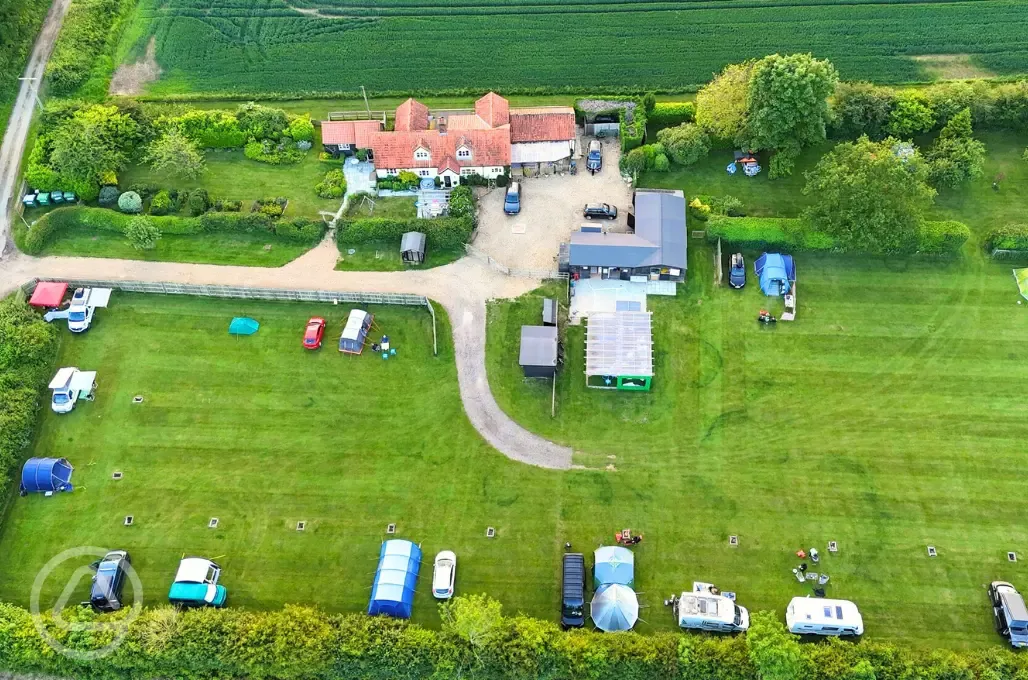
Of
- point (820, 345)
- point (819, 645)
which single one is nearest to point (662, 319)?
point (820, 345)

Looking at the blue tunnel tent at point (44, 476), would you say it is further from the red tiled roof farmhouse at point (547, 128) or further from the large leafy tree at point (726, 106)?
the large leafy tree at point (726, 106)

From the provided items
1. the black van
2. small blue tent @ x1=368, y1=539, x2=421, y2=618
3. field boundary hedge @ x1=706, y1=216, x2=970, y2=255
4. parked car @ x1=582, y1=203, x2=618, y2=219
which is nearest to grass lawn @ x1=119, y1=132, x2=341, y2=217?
parked car @ x1=582, y1=203, x2=618, y2=219

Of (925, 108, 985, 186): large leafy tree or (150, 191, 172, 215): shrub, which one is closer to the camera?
(925, 108, 985, 186): large leafy tree

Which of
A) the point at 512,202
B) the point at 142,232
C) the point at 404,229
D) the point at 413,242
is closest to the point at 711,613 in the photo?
the point at 413,242

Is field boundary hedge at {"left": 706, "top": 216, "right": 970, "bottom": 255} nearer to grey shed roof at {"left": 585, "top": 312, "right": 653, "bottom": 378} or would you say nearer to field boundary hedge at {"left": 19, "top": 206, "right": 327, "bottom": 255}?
grey shed roof at {"left": 585, "top": 312, "right": 653, "bottom": 378}

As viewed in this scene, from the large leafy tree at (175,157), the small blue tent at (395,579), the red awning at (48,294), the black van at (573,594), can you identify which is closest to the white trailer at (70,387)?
the red awning at (48,294)

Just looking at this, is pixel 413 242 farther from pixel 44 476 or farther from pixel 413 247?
pixel 44 476
